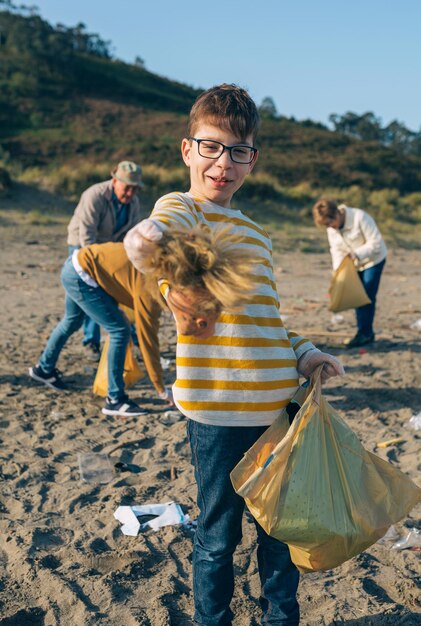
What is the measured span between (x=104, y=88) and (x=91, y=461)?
42885 mm

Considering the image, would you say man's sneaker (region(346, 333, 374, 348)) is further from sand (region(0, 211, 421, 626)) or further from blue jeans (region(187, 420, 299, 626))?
blue jeans (region(187, 420, 299, 626))

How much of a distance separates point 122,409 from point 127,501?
1412 millimetres

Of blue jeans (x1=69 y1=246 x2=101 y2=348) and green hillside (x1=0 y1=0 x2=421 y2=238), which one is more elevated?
green hillside (x1=0 y1=0 x2=421 y2=238)

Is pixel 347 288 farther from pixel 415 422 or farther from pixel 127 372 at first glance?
pixel 127 372

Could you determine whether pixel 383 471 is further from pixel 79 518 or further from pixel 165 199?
pixel 79 518

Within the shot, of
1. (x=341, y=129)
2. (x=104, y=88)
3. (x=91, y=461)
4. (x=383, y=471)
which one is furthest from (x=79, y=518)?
(x=341, y=129)

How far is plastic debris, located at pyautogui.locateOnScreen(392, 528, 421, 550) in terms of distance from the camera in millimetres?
3395

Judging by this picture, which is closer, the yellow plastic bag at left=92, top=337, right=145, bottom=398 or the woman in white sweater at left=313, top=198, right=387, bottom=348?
the yellow plastic bag at left=92, top=337, right=145, bottom=398

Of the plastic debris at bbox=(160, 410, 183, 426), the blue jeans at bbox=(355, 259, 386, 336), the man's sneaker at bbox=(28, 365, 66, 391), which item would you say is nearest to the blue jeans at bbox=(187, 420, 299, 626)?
the plastic debris at bbox=(160, 410, 183, 426)

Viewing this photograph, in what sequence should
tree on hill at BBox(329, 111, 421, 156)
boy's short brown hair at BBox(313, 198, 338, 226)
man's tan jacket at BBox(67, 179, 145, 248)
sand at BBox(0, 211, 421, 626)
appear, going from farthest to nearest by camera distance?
tree on hill at BBox(329, 111, 421, 156), boy's short brown hair at BBox(313, 198, 338, 226), man's tan jacket at BBox(67, 179, 145, 248), sand at BBox(0, 211, 421, 626)

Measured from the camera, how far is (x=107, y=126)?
37.0m

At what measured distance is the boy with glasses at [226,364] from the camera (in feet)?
6.82

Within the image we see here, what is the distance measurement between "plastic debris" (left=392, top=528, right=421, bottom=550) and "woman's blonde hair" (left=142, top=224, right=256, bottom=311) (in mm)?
2162

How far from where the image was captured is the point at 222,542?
7.38 ft
